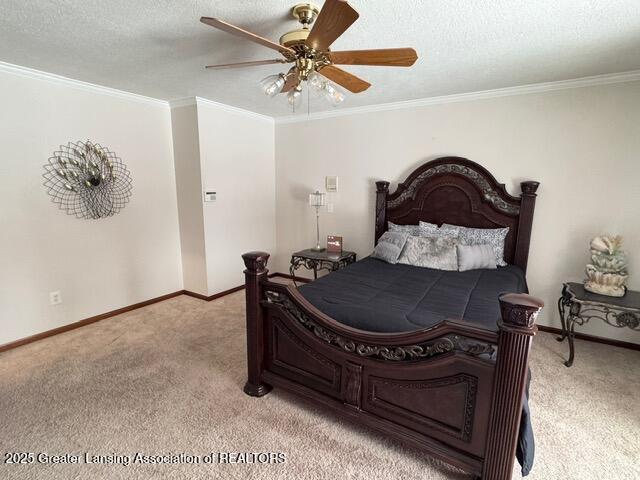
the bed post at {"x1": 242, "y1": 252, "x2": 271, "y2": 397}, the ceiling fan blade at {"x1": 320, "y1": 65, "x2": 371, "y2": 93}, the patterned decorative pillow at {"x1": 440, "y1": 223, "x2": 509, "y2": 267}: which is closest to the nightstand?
the patterned decorative pillow at {"x1": 440, "y1": 223, "x2": 509, "y2": 267}

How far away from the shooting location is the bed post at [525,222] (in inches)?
119

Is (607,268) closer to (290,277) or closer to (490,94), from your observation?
(490,94)

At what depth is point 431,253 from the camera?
9.93 ft

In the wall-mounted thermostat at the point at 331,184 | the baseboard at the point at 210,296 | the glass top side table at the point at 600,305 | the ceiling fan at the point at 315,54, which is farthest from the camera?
the wall-mounted thermostat at the point at 331,184

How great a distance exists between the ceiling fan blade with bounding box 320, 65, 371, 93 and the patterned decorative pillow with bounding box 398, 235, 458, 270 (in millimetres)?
1581

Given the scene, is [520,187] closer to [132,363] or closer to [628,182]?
[628,182]

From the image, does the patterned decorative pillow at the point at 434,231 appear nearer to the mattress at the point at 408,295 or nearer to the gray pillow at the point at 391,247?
the gray pillow at the point at 391,247

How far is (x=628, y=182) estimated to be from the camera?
2734 mm

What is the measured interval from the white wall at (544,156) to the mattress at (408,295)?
51cm

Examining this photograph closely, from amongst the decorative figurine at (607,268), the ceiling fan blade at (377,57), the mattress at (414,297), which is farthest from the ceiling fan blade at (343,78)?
the decorative figurine at (607,268)

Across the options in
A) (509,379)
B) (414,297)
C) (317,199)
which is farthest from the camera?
(317,199)

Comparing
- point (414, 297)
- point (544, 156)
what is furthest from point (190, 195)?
point (544, 156)

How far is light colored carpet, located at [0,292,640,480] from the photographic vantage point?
5.46ft

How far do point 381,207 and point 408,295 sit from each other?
→ 1712 mm
